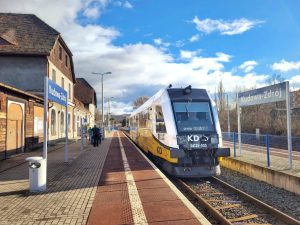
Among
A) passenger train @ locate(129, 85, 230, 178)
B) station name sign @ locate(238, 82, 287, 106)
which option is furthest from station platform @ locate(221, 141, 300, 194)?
station name sign @ locate(238, 82, 287, 106)

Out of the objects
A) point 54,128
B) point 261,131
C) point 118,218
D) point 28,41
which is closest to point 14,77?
point 28,41

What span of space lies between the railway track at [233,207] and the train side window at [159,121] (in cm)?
210

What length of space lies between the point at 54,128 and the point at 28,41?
7151mm

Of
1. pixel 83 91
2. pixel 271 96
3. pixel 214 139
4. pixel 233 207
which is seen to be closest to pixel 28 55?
pixel 214 139

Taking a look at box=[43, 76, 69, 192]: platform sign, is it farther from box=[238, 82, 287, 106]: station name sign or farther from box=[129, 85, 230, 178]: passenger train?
box=[238, 82, 287, 106]: station name sign

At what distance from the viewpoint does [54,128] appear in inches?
1145

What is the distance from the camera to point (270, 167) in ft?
40.7

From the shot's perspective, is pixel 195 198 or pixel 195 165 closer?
pixel 195 198

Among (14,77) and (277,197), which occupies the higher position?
(14,77)

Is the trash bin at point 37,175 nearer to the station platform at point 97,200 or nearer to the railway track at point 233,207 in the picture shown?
the station platform at point 97,200

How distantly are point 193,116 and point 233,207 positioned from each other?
4.49 m

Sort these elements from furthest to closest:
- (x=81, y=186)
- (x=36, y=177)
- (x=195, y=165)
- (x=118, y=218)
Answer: (x=195, y=165) < (x=81, y=186) < (x=36, y=177) < (x=118, y=218)

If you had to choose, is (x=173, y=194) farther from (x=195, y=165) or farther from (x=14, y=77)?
(x=14, y=77)

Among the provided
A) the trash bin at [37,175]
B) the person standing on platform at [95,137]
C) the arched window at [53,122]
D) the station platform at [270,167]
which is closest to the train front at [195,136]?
the station platform at [270,167]
